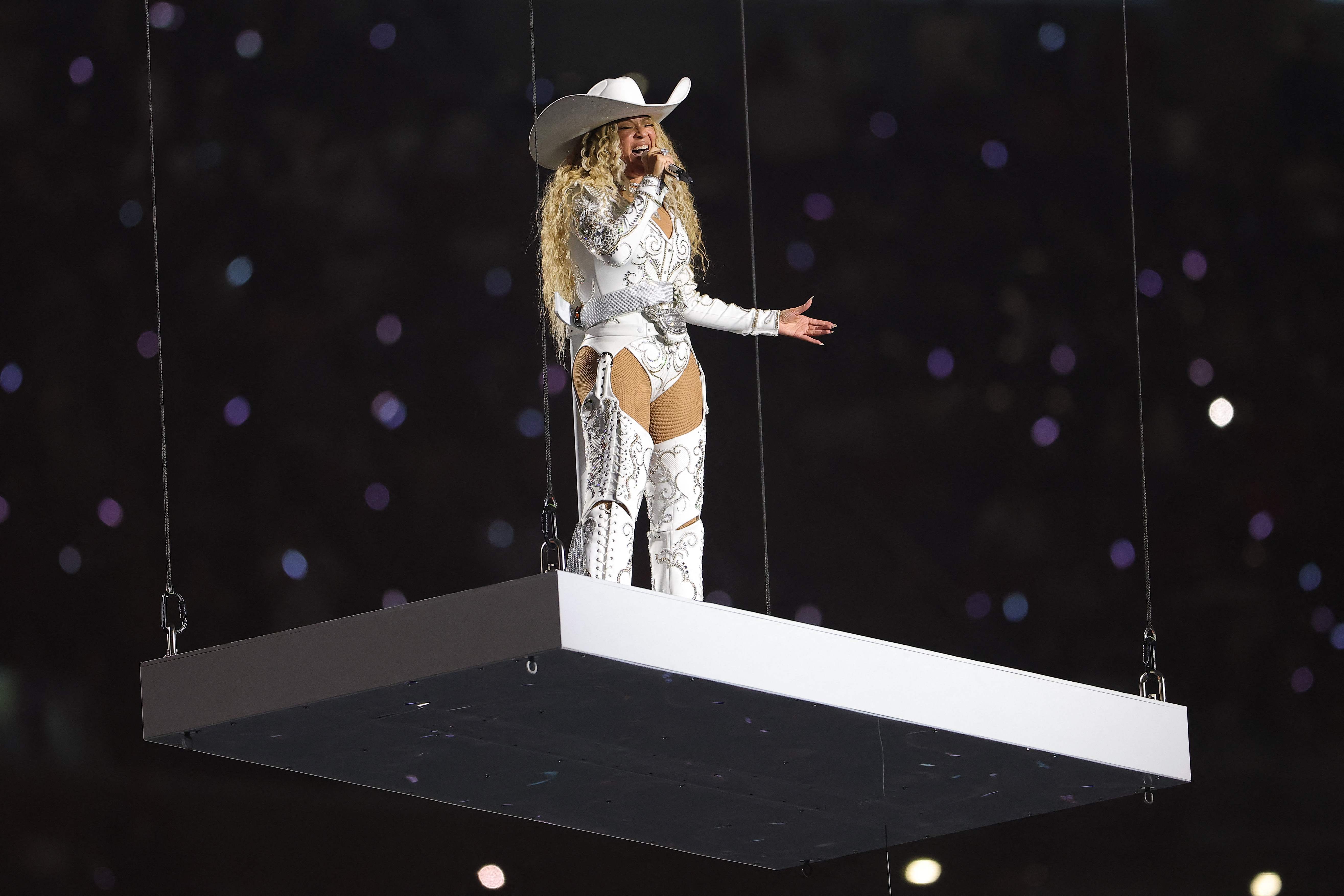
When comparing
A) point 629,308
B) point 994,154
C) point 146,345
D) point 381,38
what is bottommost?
point 629,308

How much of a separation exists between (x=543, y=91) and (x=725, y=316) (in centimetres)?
200

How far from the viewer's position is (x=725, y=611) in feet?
13.4

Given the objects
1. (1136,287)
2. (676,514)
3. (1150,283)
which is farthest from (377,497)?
(1150,283)

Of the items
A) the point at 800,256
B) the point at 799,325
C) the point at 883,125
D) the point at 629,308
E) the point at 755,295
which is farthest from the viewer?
the point at 883,125

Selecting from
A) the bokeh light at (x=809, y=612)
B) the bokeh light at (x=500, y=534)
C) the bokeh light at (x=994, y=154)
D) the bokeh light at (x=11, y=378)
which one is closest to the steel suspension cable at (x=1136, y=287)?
the bokeh light at (x=994, y=154)

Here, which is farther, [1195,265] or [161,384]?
[1195,265]

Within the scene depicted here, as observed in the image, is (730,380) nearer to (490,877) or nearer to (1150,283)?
(1150,283)

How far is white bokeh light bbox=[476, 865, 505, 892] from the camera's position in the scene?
246 inches

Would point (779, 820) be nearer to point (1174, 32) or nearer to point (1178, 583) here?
point (1178, 583)

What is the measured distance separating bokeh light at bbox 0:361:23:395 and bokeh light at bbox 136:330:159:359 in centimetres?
32

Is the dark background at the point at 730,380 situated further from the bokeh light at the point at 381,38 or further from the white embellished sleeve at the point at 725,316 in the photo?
the white embellished sleeve at the point at 725,316

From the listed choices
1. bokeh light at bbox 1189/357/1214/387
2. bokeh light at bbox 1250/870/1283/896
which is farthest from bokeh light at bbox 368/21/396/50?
bokeh light at bbox 1250/870/1283/896

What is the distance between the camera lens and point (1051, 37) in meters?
6.75

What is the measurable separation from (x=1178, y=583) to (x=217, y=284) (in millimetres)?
2788
